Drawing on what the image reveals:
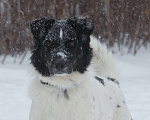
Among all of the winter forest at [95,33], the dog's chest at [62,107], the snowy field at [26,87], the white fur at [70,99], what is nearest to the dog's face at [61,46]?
the white fur at [70,99]

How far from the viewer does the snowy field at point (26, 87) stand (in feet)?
18.3

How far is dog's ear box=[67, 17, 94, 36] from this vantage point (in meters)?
3.43

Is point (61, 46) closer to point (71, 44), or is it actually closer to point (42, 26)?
point (71, 44)

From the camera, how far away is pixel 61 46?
3232mm

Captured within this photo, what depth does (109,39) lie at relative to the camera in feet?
34.2

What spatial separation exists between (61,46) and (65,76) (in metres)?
0.33

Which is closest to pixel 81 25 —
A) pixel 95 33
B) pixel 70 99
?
pixel 70 99

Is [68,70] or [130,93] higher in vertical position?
[68,70]

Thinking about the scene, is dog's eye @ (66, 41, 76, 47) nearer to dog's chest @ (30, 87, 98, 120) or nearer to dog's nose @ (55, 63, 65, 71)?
dog's nose @ (55, 63, 65, 71)

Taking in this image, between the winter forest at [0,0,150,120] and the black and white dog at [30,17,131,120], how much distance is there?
8.73ft

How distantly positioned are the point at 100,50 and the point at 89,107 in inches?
49.0

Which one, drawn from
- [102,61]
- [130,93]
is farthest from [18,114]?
[130,93]

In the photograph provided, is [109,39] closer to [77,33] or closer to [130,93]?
[130,93]

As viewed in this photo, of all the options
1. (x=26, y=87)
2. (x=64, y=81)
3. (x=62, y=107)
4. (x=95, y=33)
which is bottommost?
(x=26, y=87)
